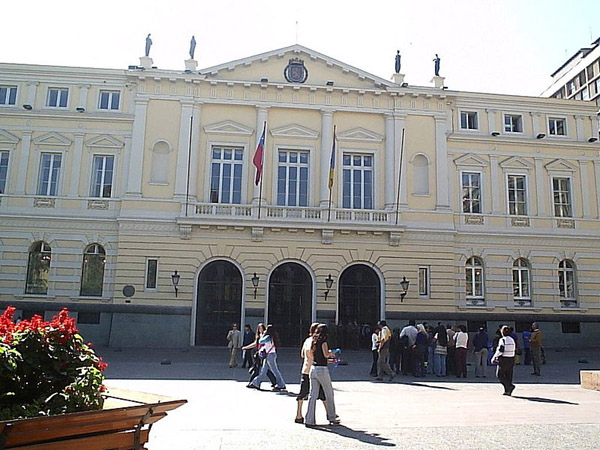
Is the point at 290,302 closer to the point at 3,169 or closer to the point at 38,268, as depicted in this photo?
the point at 38,268

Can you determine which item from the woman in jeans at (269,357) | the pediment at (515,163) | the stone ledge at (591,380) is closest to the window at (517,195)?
the pediment at (515,163)

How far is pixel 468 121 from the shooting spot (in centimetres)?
3181

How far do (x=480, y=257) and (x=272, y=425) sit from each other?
22.7m

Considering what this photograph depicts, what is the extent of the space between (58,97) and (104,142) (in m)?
3.66

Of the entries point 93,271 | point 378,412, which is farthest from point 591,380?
point 93,271

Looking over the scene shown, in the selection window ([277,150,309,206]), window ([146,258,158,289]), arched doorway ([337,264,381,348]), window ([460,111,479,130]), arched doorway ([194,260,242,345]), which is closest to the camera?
arched doorway ([194,260,242,345])

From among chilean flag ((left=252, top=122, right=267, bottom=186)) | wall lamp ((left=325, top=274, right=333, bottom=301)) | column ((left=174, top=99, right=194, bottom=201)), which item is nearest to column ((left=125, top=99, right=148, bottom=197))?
column ((left=174, top=99, right=194, bottom=201))

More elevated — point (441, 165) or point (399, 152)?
point (399, 152)

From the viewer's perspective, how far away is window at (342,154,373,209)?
29.9m

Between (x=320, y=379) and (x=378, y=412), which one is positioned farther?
(x=378, y=412)

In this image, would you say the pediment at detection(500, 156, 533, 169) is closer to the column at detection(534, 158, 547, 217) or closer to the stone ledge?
the column at detection(534, 158, 547, 217)

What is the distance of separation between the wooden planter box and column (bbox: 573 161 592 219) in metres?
31.5

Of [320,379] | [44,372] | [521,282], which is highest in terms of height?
[521,282]

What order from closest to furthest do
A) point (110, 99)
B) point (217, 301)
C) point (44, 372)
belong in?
point (44, 372), point (217, 301), point (110, 99)
